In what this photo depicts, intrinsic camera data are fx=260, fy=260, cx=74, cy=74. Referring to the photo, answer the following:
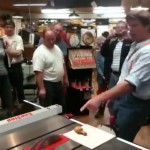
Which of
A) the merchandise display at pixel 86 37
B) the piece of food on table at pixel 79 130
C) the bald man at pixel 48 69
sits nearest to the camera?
the piece of food on table at pixel 79 130

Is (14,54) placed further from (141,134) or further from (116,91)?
(116,91)

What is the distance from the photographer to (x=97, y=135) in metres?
1.51

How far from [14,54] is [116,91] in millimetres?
2259

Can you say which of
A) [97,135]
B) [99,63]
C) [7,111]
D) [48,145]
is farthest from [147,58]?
[99,63]

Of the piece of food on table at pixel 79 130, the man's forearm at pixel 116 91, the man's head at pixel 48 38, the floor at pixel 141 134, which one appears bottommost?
the floor at pixel 141 134

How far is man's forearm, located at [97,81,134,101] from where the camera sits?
5.50 ft

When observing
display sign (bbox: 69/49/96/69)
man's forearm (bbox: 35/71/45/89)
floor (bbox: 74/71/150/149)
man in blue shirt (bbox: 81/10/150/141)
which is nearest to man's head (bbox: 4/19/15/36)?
man's forearm (bbox: 35/71/45/89)

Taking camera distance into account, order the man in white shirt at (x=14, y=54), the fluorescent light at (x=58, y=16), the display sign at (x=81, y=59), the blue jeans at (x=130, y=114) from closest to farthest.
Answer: the blue jeans at (x=130, y=114)
the man in white shirt at (x=14, y=54)
the display sign at (x=81, y=59)
the fluorescent light at (x=58, y=16)

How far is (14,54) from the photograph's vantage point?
365 centimetres

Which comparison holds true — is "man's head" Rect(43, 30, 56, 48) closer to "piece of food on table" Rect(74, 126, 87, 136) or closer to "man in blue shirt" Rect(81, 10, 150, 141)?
"man in blue shirt" Rect(81, 10, 150, 141)

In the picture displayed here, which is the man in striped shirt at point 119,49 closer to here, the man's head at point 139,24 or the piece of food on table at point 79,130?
the man's head at point 139,24

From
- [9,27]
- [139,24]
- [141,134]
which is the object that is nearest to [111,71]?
[141,134]

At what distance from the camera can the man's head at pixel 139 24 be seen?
188 centimetres

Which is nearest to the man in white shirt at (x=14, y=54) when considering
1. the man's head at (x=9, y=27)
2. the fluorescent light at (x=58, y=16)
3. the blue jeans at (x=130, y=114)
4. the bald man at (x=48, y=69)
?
the man's head at (x=9, y=27)
